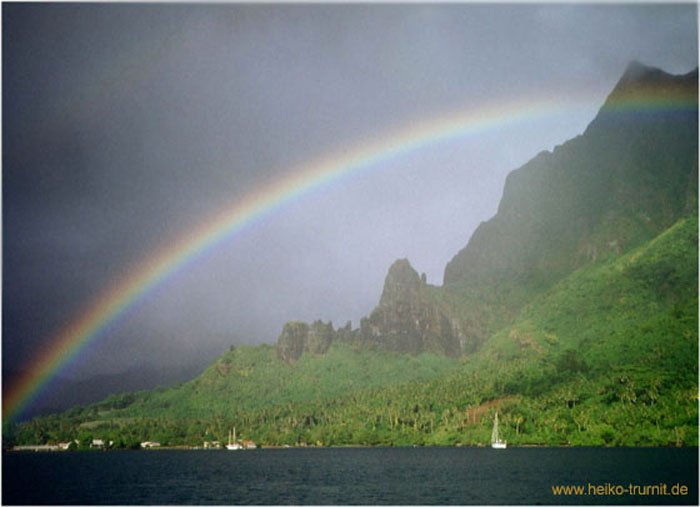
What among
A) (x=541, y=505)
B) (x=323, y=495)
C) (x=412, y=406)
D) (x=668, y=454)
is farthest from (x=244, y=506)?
(x=412, y=406)

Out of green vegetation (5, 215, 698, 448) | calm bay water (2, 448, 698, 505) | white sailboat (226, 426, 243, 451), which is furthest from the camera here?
white sailboat (226, 426, 243, 451)

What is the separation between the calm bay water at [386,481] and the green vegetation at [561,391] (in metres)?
15.8

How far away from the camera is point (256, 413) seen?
185250mm

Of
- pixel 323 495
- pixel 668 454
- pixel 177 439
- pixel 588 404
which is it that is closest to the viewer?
pixel 323 495

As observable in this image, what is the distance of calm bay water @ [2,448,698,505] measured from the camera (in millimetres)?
57253

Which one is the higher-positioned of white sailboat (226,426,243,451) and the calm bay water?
the calm bay water

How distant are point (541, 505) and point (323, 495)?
2029cm

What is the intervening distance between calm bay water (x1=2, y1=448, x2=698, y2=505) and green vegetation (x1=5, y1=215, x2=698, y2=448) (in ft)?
51.9

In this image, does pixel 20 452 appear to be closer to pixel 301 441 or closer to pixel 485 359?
pixel 301 441

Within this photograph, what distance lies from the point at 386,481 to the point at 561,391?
72.3 metres

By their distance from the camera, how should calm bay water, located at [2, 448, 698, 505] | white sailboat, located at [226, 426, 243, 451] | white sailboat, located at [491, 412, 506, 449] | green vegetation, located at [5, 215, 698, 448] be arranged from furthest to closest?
white sailboat, located at [226, 426, 243, 451]
white sailboat, located at [491, 412, 506, 449]
green vegetation, located at [5, 215, 698, 448]
calm bay water, located at [2, 448, 698, 505]

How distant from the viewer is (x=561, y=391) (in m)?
131

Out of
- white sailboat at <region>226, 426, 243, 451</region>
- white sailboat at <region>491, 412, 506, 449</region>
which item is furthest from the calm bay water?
white sailboat at <region>226, 426, 243, 451</region>

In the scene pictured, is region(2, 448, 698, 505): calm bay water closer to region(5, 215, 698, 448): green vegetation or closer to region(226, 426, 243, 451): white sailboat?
region(5, 215, 698, 448): green vegetation
